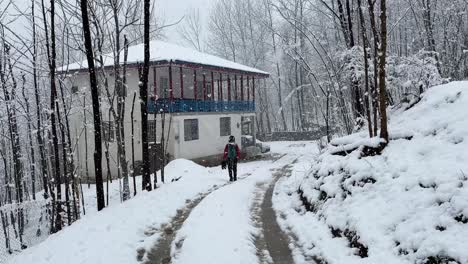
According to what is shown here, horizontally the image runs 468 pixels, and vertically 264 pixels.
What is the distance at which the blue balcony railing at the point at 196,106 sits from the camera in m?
25.7

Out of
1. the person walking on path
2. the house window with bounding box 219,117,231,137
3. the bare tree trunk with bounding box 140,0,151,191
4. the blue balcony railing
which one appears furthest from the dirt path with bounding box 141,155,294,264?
the house window with bounding box 219,117,231,137

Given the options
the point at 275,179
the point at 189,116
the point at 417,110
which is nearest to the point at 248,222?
the point at 417,110

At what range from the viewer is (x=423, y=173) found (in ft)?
23.1

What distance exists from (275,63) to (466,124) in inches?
1798

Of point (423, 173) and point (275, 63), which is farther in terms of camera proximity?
point (275, 63)

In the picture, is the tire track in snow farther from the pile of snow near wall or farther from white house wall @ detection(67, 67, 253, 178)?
white house wall @ detection(67, 67, 253, 178)

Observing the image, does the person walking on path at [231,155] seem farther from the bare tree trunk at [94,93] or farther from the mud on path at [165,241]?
the bare tree trunk at [94,93]

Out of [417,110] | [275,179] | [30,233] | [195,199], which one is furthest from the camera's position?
[30,233]

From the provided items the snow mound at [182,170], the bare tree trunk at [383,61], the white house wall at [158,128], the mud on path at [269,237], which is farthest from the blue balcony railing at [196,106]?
the bare tree trunk at [383,61]

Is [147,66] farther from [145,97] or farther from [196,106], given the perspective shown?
[196,106]

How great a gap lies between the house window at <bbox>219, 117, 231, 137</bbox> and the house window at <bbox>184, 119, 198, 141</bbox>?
3.40 meters

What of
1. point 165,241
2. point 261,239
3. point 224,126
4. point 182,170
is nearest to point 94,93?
point 165,241

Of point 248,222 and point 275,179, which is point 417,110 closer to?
point 248,222

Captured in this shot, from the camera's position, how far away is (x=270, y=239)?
8.85 m
